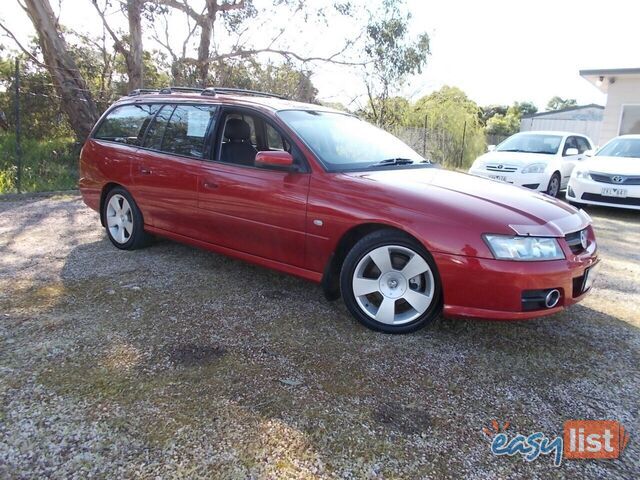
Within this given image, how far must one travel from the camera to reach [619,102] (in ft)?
48.7

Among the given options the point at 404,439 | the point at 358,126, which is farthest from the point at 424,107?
the point at 404,439

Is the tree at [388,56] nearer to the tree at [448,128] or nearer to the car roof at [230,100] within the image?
the tree at [448,128]

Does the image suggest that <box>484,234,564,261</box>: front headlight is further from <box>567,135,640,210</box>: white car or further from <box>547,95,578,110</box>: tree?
<box>547,95,578,110</box>: tree

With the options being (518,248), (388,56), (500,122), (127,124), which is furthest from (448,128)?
(500,122)

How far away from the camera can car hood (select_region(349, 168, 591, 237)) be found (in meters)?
2.99

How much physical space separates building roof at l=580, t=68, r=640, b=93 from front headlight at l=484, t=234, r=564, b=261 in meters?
14.2

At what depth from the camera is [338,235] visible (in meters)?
3.40

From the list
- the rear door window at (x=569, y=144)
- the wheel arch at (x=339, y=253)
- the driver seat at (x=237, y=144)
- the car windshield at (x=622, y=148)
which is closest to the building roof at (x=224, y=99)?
the driver seat at (x=237, y=144)

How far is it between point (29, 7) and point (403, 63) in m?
10.5

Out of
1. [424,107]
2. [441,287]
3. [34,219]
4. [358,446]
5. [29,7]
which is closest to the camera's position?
[358,446]

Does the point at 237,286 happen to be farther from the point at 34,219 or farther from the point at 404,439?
the point at 34,219

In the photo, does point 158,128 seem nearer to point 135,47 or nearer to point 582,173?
point 582,173

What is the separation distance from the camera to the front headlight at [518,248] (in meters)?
2.89

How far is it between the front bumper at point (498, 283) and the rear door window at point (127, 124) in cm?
326
